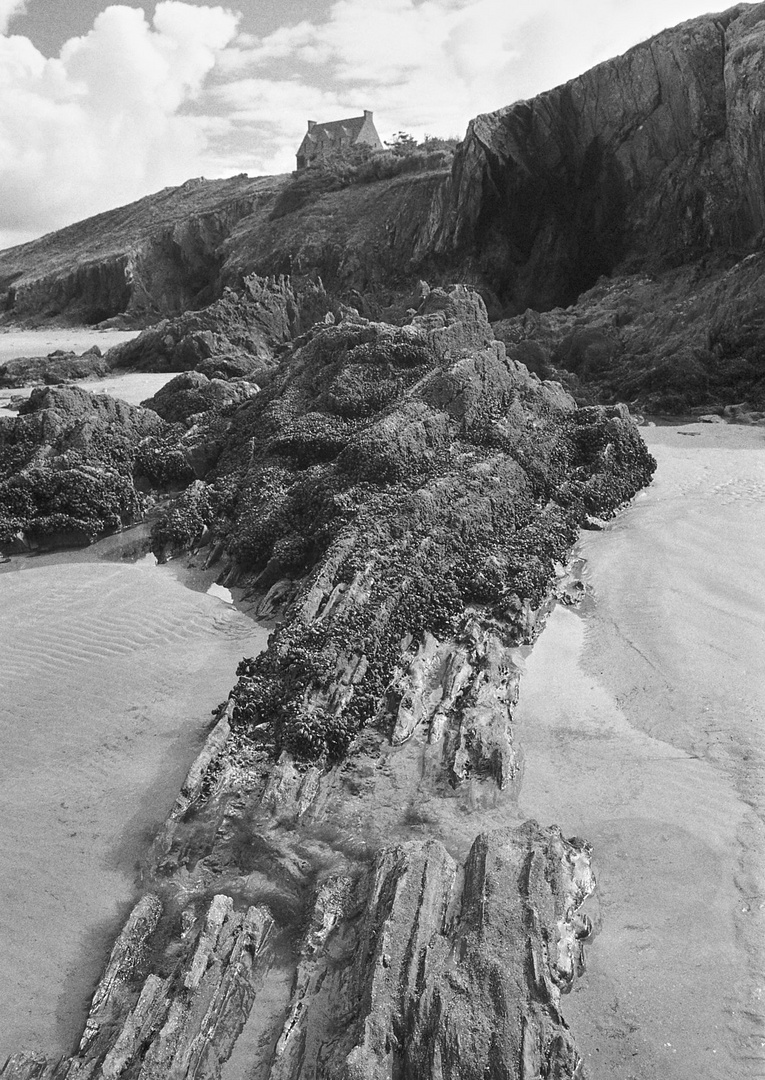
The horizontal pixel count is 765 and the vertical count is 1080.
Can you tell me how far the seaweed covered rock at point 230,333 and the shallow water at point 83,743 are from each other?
1586 centimetres

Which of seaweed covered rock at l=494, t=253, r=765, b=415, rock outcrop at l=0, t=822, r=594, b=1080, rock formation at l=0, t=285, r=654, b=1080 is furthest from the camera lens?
seaweed covered rock at l=494, t=253, r=765, b=415

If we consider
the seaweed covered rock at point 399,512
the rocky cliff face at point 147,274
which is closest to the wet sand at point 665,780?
the seaweed covered rock at point 399,512

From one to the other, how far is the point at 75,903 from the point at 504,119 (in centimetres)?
3724

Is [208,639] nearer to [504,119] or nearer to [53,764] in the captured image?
[53,764]

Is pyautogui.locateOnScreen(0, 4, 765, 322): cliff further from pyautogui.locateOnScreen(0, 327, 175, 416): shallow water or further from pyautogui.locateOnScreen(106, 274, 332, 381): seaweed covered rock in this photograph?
pyautogui.locateOnScreen(106, 274, 332, 381): seaweed covered rock

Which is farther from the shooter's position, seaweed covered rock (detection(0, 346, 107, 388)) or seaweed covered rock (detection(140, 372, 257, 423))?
seaweed covered rock (detection(0, 346, 107, 388))

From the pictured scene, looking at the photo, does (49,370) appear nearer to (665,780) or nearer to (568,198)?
(568,198)

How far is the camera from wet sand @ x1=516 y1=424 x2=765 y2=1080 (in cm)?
516

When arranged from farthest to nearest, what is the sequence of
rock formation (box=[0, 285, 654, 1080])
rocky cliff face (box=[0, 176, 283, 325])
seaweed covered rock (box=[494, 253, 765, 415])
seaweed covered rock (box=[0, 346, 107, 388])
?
rocky cliff face (box=[0, 176, 283, 325]) → seaweed covered rock (box=[0, 346, 107, 388]) → seaweed covered rock (box=[494, 253, 765, 415]) → rock formation (box=[0, 285, 654, 1080])

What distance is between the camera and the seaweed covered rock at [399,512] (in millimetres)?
8258

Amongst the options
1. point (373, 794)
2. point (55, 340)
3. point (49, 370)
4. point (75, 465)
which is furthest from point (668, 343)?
point (55, 340)

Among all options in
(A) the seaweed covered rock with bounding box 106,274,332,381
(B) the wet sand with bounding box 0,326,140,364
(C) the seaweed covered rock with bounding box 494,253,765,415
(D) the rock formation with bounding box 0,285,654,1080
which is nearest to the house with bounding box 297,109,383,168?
(B) the wet sand with bounding box 0,326,140,364

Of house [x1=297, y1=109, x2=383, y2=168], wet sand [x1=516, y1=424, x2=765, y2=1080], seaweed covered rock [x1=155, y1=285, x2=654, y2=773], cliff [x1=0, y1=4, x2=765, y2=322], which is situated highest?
house [x1=297, y1=109, x2=383, y2=168]

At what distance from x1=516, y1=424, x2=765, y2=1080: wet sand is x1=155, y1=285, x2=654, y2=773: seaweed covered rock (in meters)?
0.65
